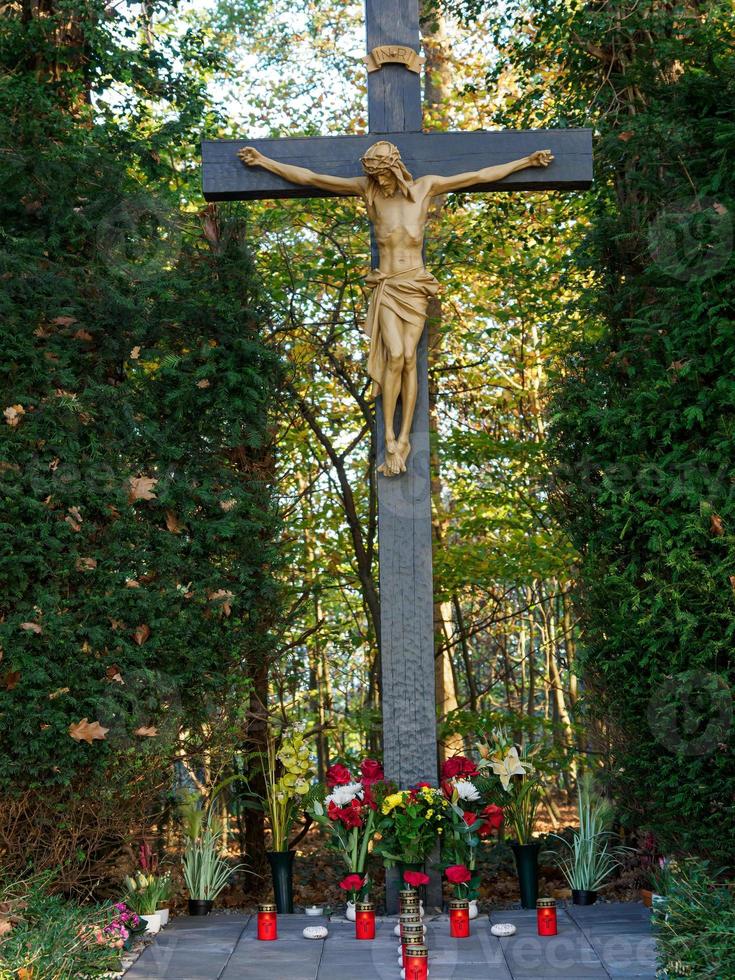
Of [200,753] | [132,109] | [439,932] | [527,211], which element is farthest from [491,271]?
[439,932]

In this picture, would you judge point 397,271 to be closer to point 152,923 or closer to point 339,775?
point 339,775

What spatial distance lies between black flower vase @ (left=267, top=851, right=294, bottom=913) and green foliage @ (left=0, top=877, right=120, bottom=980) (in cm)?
89

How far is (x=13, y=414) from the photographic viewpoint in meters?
4.73

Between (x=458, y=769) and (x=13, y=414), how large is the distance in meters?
2.58

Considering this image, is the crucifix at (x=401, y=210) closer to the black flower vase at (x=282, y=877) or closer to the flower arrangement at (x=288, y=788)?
the flower arrangement at (x=288, y=788)

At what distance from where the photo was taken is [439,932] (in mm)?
4352

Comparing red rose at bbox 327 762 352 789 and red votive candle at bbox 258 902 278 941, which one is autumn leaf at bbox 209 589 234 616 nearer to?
red rose at bbox 327 762 352 789

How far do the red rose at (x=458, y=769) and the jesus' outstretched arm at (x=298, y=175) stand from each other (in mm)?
2666

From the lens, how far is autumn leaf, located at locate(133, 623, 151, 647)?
15.9 feet

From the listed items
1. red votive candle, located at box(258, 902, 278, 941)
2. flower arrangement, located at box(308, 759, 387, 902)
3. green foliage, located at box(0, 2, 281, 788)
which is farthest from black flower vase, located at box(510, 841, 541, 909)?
green foliage, located at box(0, 2, 281, 788)

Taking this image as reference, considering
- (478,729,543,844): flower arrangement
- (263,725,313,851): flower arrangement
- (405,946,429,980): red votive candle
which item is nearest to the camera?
(405,946,429,980): red votive candle

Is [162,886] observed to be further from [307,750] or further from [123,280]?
[123,280]

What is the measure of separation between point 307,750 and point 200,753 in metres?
0.55

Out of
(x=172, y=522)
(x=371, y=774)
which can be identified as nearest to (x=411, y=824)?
(x=371, y=774)
